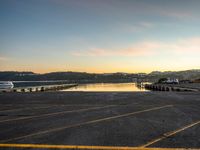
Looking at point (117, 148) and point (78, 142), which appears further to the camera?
point (78, 142)

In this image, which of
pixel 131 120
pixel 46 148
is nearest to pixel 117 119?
pixel 131 120

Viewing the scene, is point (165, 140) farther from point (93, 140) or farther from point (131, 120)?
point (131, 120)

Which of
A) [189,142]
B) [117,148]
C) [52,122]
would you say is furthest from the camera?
[52,122]

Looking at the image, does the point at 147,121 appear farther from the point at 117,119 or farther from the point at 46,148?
the point at 46,148

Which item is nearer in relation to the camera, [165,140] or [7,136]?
[165,140]

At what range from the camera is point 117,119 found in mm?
10422

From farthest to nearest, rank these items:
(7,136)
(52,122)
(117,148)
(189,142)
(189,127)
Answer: (52,122), (189,127), (7,136), (189,142), (117,148)

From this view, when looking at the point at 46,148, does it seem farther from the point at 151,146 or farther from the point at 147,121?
the point at 147,121

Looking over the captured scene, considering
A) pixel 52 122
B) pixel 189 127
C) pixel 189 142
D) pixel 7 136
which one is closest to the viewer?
pixel 189 142

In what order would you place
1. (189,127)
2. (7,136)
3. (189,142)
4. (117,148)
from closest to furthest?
(117,148) → (189,142) → (7,136) → (189,127)

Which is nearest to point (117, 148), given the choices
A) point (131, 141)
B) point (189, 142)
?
point (131, 141)

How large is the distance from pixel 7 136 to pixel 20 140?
0.77 m

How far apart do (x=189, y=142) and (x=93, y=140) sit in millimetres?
2977

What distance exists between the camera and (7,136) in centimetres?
760
